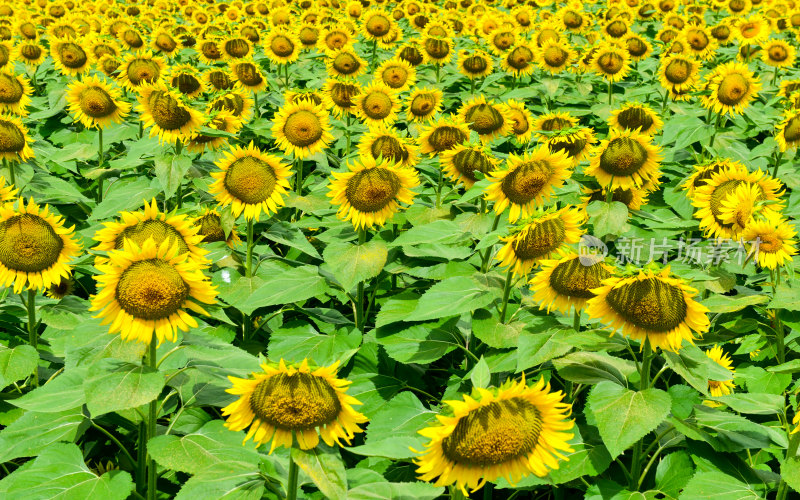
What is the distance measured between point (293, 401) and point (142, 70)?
16.8ft

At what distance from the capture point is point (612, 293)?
2754 mm

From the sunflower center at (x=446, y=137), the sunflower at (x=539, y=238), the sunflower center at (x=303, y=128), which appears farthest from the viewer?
the sunflower center at (x=303, y=128)

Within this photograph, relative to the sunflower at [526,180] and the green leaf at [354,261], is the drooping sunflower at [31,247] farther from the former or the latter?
the sunflower at [526,180]

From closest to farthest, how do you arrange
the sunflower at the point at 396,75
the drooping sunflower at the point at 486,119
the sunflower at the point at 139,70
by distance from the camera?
the drooping sunflower at the point at 486,119 < the sunflower at the point at 139,70 < the sunflower at the point at 396,75

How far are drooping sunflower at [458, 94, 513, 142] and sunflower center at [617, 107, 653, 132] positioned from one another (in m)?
0.93

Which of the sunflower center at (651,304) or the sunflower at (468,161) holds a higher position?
the sunflower center at (651,304)

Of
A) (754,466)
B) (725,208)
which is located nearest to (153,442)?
(754,466)

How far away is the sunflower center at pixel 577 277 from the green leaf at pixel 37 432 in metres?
2.15

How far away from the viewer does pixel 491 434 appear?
2221mm

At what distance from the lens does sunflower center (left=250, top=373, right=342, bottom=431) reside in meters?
2.29

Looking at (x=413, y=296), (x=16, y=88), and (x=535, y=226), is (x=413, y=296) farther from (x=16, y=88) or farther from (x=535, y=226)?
(x=16, y=88)

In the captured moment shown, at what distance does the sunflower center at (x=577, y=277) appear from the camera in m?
2.96

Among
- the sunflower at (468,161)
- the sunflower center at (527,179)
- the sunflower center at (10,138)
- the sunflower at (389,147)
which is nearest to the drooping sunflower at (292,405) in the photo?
the sunflower center at (527,179)

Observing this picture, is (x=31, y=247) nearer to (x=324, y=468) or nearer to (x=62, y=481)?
(x=62, y=481)
